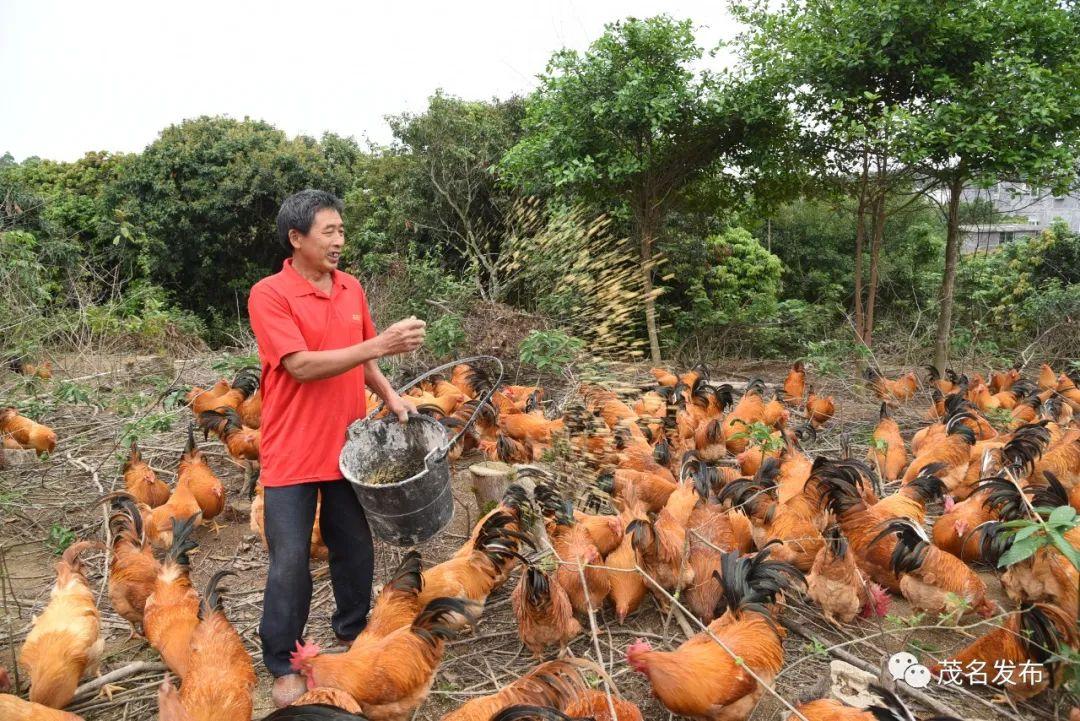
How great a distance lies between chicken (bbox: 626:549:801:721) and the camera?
2.93 meters

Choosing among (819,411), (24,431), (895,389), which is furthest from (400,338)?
(895,389)

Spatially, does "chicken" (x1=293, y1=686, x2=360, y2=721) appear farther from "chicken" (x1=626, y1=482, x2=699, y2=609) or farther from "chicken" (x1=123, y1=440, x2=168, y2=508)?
"chicken" (x1=123, y1=440, x2=168, y2=508)

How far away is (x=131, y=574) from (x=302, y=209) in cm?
248

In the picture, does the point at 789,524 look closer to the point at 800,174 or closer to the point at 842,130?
the point at 842,130

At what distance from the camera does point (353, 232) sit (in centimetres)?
1576

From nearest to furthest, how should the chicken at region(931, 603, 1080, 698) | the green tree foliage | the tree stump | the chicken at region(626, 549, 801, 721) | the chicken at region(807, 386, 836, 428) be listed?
the chicken at region(626, 549, 801, 721) → the chicken at region(931, 603, 1080, 698) → the tree stump → the chicken at region(807, 386, 836, 428) → the green tree foliage

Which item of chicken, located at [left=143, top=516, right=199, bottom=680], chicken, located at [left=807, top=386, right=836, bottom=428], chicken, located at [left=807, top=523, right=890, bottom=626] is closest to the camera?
chicken, located at [left=143, top=516, right=199, bottom=680]

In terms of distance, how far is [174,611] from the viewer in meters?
3.41

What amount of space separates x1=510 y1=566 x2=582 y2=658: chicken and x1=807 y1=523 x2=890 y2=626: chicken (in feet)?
5.07

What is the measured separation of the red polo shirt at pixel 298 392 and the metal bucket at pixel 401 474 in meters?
0.14

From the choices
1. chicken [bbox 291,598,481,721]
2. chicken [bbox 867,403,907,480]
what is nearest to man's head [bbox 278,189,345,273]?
chicken [bbox 291,598,481,721]

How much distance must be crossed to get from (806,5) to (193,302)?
53.7 feet

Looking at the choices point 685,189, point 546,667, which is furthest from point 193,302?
point 546,667

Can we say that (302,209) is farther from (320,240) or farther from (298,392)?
(298,392)
